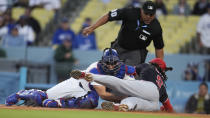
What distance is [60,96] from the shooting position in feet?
29.3

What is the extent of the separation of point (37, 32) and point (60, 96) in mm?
7135

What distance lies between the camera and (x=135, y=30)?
9.72 meters

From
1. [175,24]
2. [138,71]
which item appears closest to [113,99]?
[138,71]

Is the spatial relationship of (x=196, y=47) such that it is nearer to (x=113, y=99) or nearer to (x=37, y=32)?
(x=37, y=32)

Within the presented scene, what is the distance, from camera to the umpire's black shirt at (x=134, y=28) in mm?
9680

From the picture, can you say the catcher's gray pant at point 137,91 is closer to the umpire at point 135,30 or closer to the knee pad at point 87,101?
the knee pad at point 87,101

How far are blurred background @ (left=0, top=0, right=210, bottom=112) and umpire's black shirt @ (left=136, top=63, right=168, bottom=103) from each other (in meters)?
3.74

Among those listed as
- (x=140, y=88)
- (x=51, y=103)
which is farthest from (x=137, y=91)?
(x=51, y=103)

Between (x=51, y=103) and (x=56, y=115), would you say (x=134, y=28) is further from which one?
(x=56, y=115)

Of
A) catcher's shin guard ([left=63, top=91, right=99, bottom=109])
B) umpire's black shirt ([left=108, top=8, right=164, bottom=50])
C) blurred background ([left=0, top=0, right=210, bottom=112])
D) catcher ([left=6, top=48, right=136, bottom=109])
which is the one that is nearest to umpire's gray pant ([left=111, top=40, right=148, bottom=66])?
umpire's black shirt ([left=108, top=8, right=164, bottom=50])

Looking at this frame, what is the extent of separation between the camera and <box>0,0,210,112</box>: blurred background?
43.2 ft

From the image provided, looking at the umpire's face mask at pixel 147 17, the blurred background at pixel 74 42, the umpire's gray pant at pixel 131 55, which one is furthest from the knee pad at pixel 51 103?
the blurred background at pixel 74 42

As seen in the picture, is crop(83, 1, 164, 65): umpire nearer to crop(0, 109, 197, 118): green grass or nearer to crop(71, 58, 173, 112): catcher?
crop(71, 58, 173, 112): catcher

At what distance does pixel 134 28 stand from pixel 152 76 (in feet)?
4.70
